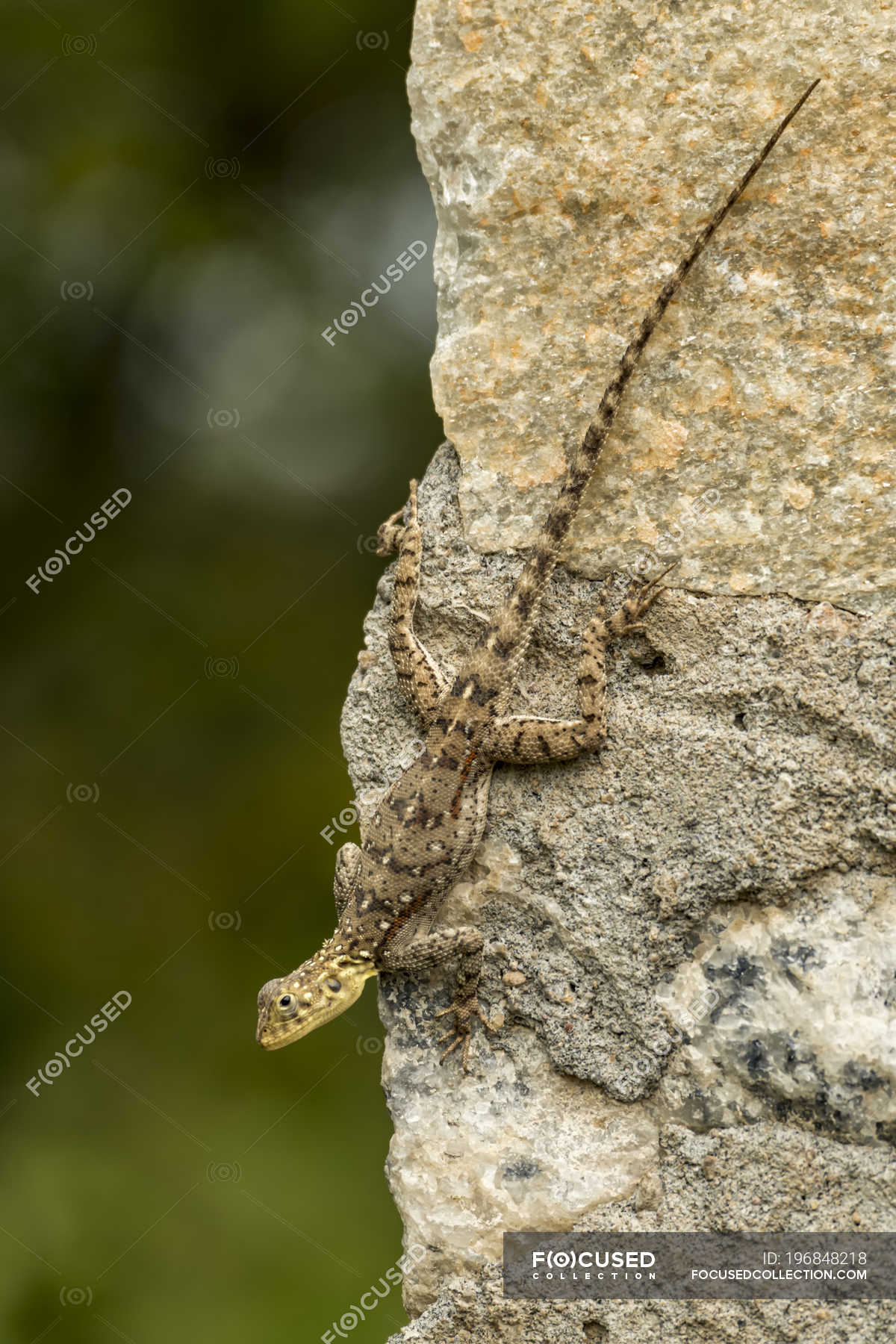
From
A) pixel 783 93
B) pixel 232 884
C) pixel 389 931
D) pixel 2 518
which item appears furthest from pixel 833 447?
pixel 2 518

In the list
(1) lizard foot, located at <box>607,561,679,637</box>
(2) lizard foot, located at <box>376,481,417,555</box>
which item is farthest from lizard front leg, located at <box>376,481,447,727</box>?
(1) lizard foot, located at <box>607,561,679,637</box>

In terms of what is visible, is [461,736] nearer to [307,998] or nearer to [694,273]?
[307,998]

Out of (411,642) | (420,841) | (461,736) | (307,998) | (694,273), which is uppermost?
(694,273)

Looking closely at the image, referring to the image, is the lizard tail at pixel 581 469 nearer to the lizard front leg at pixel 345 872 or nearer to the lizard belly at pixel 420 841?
the lizard belly at pixel 420 841

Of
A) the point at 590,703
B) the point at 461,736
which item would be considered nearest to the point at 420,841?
the point at 461,736

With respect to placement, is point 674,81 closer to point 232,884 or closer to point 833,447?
point 833,447

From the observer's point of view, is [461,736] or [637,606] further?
[461,736]

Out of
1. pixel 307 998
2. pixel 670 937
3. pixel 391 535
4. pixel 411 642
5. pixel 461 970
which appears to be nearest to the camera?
pixel 670 937
